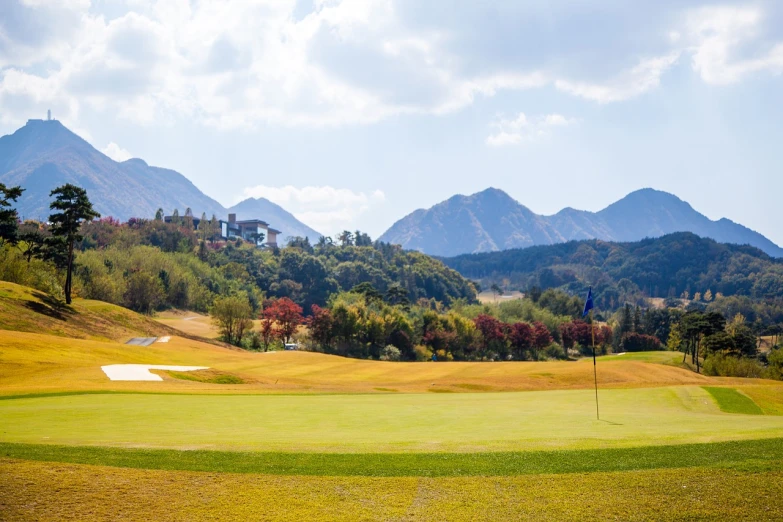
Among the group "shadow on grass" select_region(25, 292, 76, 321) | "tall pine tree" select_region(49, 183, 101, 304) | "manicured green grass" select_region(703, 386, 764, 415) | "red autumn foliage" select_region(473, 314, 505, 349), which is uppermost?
"tall pine tree" select_region(49, 183, 101, 304)

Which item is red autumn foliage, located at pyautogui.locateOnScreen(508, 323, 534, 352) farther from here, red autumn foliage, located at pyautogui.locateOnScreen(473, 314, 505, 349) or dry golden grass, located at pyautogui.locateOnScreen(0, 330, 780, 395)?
dry golden grass, located at pyautogui.locateOnScreen(0, 330, 780, 395)

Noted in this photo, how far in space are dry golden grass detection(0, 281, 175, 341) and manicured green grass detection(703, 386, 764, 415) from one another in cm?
5808

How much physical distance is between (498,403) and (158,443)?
20.3 metres

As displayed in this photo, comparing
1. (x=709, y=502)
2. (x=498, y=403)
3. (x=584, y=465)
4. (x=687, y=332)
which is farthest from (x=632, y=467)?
(x=687, y=332)

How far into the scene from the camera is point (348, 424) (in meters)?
22.8

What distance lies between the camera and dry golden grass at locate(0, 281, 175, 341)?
200 ft

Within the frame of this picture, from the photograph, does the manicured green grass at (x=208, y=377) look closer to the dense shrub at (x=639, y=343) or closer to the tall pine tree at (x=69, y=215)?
the tall pine tree at (x=69, y=215)

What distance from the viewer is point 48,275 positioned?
81.5m

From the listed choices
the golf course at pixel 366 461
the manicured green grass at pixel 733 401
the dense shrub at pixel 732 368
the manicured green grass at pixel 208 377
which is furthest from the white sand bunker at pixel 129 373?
the dense shrub at pixel 732 368

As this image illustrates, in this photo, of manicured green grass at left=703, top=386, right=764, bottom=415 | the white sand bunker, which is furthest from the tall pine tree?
manicured green grass at left=703, top=386, right=764, bottom=415

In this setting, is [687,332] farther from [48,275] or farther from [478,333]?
[48,275]

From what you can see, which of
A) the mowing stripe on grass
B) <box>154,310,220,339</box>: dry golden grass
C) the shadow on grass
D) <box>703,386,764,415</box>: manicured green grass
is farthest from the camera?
<box>154,310,220,339</box>: dry golden grass

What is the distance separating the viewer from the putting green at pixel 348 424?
16.5 metres

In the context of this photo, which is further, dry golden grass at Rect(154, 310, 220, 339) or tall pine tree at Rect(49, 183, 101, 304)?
dry golden grass at Rect(154, 310, 220, 339)
